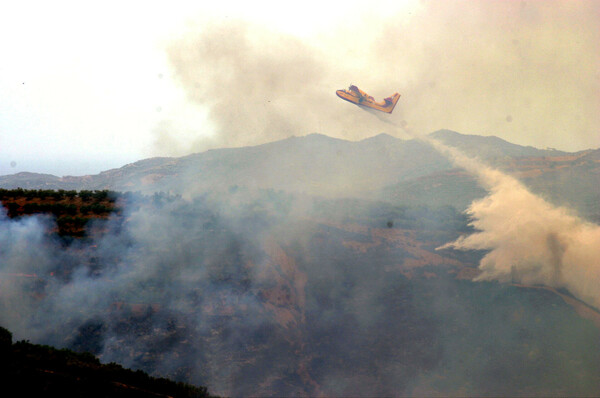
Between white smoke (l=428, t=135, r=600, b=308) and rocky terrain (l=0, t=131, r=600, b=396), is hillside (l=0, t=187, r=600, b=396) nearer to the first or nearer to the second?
rocky terrain (l=0, t=131, r=600, b=396)

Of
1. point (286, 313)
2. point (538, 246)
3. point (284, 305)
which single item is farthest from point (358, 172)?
point (286, 313)

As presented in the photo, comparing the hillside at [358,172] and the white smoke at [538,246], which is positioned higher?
the hillside at [358,172]

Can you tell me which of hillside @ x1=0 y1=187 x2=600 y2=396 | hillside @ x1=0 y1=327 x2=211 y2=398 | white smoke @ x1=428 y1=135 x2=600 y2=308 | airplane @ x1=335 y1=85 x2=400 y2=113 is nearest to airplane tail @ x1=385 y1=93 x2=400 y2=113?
airplane @ x1=335 y1=85 x2=400 y2=113

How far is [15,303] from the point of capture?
900 inches

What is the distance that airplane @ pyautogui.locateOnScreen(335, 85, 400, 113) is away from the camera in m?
47.6

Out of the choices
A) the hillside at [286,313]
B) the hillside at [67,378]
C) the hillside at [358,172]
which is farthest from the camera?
the hillside at [358,172]

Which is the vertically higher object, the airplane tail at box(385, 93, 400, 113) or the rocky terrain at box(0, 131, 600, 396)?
the airplane tail at box(385, 93, 400, 113)

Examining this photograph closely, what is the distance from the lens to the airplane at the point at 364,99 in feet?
156

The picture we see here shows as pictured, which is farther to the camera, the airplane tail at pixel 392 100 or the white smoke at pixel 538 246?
the airplane tail at pixel 392 100

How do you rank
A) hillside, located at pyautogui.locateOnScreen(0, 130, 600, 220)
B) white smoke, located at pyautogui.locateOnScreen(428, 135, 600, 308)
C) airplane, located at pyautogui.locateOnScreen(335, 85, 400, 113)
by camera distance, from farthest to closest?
hillside, located at pyautogui.locateOnScreen(0, 130, 600, 220)
airplane, located at pyautogui.locateOnScreen(335, 85, 400, 113)
white smoke, located at pyautogui.locateOnScreen(428, 135, 600, 308)

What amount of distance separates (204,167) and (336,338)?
369 ft

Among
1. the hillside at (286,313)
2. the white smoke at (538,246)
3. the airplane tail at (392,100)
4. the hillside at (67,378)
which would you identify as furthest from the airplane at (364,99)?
the hillside at (67,378)

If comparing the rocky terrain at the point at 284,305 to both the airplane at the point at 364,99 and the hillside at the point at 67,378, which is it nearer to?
the hillside at the point at 67,378

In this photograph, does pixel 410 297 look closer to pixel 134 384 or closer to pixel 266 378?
pixel 266 378
